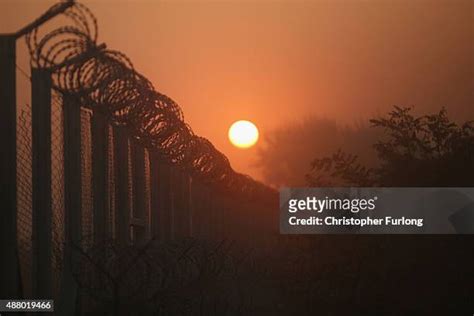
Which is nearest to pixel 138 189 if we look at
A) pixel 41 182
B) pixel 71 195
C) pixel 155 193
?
pixel 155 193

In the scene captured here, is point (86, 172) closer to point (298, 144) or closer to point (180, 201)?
point (298, 144)

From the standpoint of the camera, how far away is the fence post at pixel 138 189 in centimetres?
868

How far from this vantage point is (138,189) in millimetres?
8766

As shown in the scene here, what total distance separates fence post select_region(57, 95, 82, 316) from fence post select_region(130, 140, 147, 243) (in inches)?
61.1

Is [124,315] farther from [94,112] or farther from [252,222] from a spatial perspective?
[252,222]

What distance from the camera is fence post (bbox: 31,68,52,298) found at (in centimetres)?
636

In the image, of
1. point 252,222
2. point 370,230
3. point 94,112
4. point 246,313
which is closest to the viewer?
point 94,112

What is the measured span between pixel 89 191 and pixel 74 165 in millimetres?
647

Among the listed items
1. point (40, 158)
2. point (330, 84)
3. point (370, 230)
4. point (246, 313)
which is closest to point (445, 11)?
point (330, 84)

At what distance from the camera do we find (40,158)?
6.43m

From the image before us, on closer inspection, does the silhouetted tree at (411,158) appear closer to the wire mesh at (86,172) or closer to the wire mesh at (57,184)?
the wire mesh at (86,172)

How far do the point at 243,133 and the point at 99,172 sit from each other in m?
1.98

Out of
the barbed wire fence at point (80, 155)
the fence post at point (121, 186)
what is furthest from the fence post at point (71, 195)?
the fence post at point (121, 186)

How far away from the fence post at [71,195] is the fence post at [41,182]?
0.17 m
